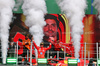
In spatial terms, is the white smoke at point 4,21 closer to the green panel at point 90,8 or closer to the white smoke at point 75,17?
the white smoke at point 75,17

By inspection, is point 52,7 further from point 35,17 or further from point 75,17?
point 75,17

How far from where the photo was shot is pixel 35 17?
804cm

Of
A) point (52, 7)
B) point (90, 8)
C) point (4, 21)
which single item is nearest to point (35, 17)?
point (52, 7)

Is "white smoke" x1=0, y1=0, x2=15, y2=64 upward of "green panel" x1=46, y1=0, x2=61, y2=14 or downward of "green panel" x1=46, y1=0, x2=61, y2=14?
downward

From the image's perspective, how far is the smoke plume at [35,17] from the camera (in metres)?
8.05

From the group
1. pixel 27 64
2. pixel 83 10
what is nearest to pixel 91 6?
pixel 83 10

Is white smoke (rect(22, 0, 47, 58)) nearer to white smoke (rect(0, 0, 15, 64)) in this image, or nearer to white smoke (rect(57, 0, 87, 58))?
white smoke (rect(0, 0, 15, 64))

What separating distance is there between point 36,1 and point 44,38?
1.68 meters

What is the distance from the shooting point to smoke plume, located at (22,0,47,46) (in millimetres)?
8055

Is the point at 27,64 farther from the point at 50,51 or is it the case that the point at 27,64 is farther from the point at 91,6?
the point at 91,6

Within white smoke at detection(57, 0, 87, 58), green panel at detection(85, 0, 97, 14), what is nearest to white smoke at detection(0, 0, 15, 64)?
white smoke at detection(57, 0, 87, 58)

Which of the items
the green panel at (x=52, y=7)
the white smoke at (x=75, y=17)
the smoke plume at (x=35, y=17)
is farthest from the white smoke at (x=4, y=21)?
the white smoke at (x=75, y=17)

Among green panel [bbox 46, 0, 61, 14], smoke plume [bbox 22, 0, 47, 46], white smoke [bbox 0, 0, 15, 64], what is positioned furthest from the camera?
green panel [bbox 46, 0, 61, 14]

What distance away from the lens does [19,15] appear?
8258 millimetres
